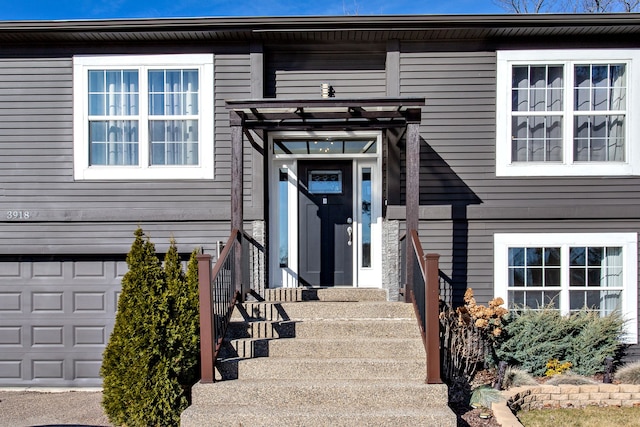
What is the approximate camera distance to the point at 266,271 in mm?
6051

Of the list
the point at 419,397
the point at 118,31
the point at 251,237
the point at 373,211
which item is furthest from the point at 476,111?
the point at 118,31

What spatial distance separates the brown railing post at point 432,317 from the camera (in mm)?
4168

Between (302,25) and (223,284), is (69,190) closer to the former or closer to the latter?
(223,284)

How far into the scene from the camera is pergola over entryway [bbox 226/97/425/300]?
5.01 m

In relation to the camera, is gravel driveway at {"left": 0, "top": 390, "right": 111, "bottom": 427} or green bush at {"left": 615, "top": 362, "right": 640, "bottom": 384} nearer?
gravel driveway at {"left": 0, "top": 390, "right": 111, "bottom": 427}

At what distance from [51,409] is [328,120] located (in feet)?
15.8

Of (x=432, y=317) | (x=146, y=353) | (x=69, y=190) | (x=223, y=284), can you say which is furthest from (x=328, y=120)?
(x=69, y=190)

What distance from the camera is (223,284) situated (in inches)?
184

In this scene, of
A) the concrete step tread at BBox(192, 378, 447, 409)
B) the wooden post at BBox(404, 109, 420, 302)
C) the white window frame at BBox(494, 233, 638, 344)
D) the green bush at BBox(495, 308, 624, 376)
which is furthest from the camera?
the white window frame at BBox(494, 233, 638, 344)

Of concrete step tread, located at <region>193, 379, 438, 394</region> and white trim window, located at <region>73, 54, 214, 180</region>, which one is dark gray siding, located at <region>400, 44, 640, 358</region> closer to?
concrete step tread, located at <region>193, 379, 438, 394</region>

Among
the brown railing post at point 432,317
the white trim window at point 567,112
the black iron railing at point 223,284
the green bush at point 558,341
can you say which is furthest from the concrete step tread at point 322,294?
the white trim window at point 567,112

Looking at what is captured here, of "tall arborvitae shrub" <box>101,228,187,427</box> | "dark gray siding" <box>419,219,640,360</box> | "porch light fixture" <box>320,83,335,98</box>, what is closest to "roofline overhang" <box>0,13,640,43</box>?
"porch light fixture" <box>320,83,335,98</box>

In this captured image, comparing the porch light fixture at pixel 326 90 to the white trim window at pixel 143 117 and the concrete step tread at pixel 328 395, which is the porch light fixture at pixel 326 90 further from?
the concrete step tread at pixel 328 395

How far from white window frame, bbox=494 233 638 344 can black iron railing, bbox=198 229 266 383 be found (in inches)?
128
